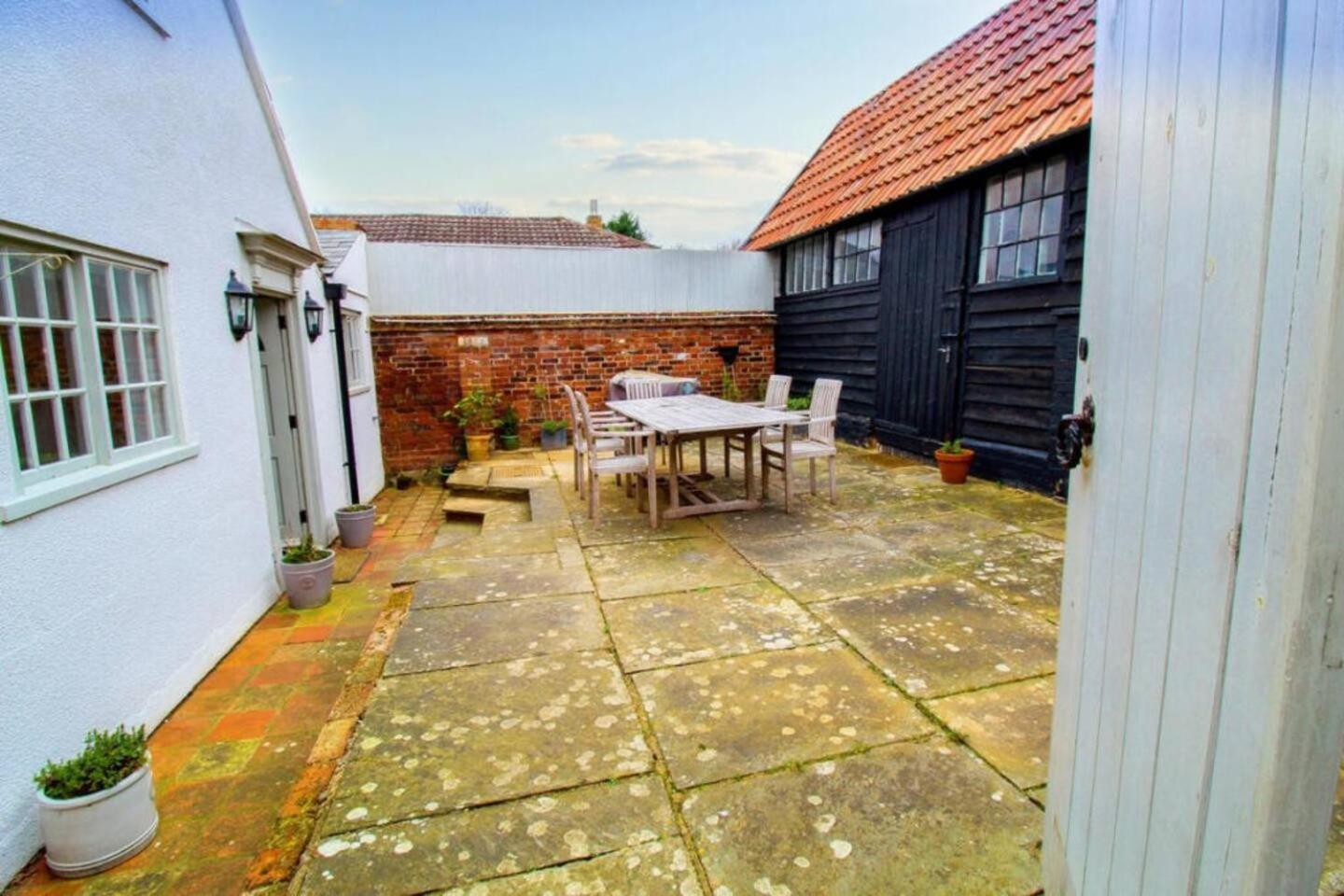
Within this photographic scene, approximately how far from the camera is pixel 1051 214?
4941 millimetres

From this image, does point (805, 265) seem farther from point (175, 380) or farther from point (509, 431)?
point (175, 380)

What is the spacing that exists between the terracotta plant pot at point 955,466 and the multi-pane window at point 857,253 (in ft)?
8.58

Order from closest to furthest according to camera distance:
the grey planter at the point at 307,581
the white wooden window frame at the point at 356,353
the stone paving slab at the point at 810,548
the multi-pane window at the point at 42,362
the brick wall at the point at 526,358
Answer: the multi-pane window at the point at 42,362 < the stone paving slab at the point at 810,548 < the grey planter at the point at 307,581 < the white wooden window frame at the point at 356,353 < the brick wall at the point at 526,358

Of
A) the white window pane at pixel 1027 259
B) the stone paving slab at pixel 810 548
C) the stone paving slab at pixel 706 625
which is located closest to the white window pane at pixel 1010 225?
the white window pane at pixel 1027 259

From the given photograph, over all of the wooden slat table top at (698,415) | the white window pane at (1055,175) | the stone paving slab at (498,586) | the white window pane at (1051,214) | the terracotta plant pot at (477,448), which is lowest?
the stone paving slab at (498,586)

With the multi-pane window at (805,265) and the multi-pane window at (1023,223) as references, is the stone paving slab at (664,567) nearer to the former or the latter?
the multi-pane window at (1023,223)

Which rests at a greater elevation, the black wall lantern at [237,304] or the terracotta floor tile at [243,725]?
the black wall lantern at [237,304]

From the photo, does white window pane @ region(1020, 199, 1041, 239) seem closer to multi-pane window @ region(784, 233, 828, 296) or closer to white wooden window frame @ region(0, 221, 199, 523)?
multi-pane window @ region(784, 233, 828, 296)

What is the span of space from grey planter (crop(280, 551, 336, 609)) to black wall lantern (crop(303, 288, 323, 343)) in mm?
1961

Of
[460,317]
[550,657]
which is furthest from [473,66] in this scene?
[550,657]

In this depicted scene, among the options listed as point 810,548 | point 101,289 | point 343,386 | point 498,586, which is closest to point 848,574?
point 810,548

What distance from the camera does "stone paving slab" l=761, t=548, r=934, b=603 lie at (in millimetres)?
3361

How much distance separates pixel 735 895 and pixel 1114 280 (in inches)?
60.6

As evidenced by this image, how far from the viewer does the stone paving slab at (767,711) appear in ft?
6.66
